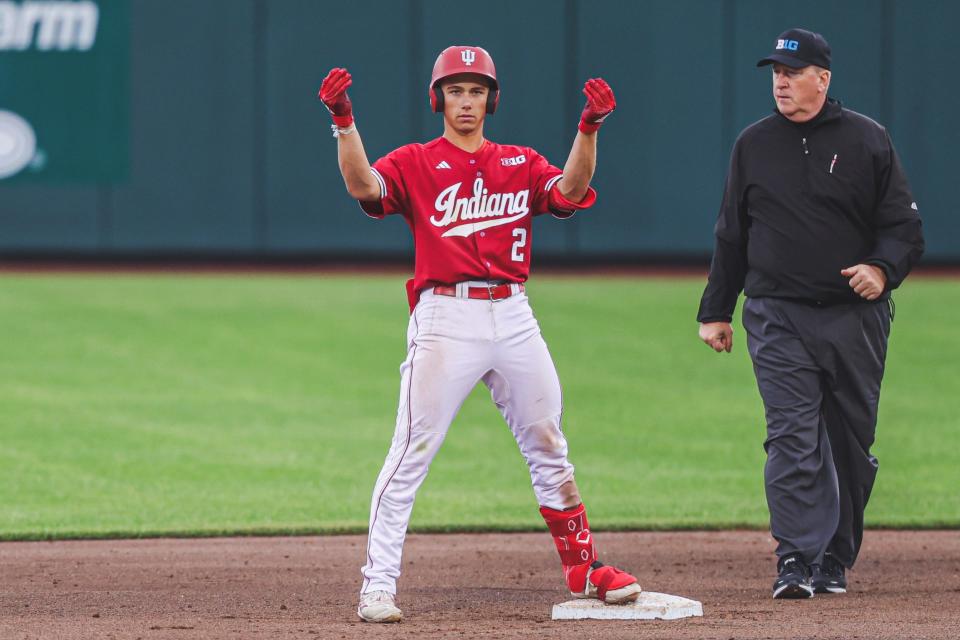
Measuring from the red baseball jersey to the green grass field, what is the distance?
8.04 feet

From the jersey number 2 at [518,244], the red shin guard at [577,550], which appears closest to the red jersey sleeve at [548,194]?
the jersey number 2 at [518,244]

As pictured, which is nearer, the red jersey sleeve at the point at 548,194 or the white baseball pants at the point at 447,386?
the white baseball pants at the point at 447,386

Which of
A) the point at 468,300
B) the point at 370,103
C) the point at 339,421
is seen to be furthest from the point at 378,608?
the point at 370,103

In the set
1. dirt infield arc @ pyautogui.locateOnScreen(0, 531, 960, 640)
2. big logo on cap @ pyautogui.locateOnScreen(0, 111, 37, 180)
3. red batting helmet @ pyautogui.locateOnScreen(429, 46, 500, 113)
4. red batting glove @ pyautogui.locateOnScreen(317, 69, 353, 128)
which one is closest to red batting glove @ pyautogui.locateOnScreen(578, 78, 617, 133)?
red batting helmet @ pyautogui.locateOnScreen(429, 46, 500, 113)

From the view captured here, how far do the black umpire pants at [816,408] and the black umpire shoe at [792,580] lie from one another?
0.03 metres

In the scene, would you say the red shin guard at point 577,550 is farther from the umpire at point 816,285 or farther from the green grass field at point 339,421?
the green grass field at point 339,421

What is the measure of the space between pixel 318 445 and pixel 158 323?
615cm

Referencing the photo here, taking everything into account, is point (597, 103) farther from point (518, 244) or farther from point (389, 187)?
point (389, 187)

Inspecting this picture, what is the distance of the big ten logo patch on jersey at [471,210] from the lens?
Answer: 5.20 m

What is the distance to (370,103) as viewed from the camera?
21.0 meters

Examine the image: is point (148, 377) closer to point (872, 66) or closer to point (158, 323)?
point (158, 323)

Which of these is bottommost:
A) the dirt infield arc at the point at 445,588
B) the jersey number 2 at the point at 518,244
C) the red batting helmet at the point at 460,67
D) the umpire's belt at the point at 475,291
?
the dirt infield arc at the point at 445,588

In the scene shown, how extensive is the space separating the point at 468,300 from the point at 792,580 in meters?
1.53

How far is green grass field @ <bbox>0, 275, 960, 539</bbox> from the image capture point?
7.85 m
